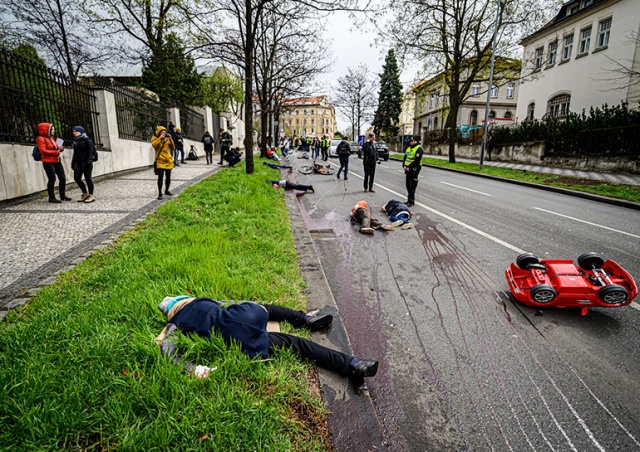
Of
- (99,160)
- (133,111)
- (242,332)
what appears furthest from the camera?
(133,111)

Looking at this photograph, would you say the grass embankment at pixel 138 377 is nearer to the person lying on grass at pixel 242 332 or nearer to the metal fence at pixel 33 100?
the person lying on grass at pixel 242 332

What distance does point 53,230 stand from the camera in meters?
5.50

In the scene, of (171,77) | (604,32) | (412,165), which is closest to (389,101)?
(604,32)

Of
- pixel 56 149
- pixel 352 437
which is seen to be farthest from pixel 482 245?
pixel 56 149

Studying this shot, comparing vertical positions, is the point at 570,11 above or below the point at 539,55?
above

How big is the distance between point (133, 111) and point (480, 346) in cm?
1586

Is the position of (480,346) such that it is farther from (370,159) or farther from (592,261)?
(370,159)

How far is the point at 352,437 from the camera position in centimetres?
201

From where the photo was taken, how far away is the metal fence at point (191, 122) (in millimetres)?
21484

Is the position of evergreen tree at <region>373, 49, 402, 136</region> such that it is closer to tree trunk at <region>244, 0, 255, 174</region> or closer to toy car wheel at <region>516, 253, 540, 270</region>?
tree trunk at <region>244, 0, 255, 174</region>

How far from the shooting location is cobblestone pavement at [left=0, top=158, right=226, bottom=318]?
3812 mm

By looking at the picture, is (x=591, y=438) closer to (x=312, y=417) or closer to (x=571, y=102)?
(x=312, y=417)

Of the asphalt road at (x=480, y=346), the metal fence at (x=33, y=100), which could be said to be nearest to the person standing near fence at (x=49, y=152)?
the metal fence at (x=33, y=100)

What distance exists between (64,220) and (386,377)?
6.38 meters
